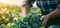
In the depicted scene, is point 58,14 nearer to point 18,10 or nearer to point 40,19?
point 40,19

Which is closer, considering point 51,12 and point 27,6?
point 51,12

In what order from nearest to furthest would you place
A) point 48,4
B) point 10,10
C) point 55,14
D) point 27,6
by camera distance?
point 55,14 < point 48,4 < point 27,6 < point 10,10

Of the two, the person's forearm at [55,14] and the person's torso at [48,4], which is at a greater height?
the person's torso at [48,4]

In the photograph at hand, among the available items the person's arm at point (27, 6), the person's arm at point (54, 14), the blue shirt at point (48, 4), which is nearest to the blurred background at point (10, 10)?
the person's arm at point (27, 6)

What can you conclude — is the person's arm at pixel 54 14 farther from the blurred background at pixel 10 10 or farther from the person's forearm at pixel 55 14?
the blurred background at pixel 10 10

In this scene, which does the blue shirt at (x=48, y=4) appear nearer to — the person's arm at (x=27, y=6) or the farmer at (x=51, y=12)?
the farmer at (x=51, y=12)

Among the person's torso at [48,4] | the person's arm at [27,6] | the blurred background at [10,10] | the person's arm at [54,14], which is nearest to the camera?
the person's arm at [54,14]

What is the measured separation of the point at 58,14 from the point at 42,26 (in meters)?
0.26

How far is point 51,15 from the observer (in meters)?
1.78

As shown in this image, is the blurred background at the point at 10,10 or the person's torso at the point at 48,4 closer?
the person's torso at the point at 48,4

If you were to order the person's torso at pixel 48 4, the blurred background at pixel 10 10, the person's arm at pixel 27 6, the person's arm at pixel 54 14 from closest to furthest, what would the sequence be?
the person's arm at pixel 54 14 → the person's torso at pixel 48 4 → the person's arm at pixel 27 6 → the blurred background at pixel 10 10

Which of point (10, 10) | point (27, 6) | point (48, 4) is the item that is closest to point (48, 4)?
point (48, 4)

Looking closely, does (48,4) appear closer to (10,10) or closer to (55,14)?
(55,14)

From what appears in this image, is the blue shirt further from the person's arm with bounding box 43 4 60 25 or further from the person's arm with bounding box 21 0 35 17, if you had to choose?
the person's arm with bounding box 21 0 35 17
